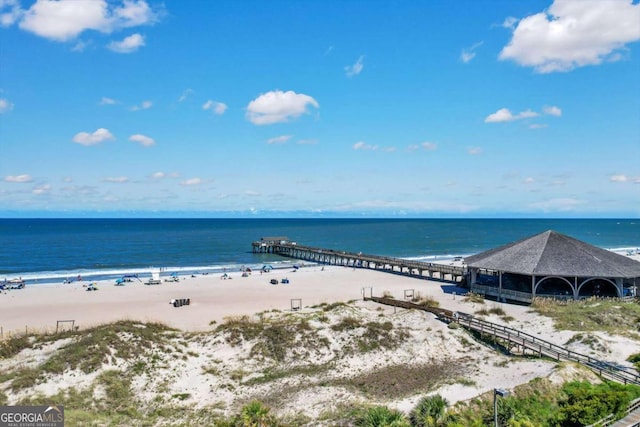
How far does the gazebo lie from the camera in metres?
36.5

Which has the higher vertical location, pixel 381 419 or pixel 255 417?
pixel 255 417

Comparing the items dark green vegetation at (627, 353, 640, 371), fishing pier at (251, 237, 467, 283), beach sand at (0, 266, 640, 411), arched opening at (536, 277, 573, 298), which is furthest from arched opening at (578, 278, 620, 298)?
dark green vegetation at (627, 353, 640, 371)

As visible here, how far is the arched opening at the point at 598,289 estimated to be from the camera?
37.7 meters

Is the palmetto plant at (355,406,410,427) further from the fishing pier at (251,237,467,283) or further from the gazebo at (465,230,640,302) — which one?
the fishing pier at (251,237,467,283)

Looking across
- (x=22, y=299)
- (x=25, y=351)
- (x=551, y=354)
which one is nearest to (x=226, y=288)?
A: (x=22, y=299)

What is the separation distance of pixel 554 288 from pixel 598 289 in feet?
11.1

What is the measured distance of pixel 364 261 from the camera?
225ft

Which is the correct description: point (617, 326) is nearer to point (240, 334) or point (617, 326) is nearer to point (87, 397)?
point (240, 334)

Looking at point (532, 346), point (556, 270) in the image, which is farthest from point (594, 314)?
point (532, 346)

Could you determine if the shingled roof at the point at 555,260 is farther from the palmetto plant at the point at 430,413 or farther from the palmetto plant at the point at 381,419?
the palmetto plant at the point at 381,419

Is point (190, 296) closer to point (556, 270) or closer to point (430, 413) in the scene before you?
Answer: point (430, 413)

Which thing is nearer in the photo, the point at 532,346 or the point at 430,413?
the point at 430,413

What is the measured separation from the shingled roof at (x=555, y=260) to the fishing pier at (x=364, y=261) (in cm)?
829

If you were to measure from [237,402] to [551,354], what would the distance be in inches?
644
